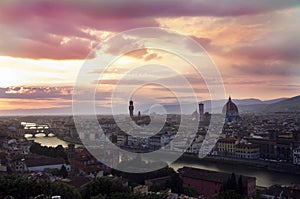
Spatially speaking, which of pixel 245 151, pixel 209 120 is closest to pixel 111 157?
pixel 245 151

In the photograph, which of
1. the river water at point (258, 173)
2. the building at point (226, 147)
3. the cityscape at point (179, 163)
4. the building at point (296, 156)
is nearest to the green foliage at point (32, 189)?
the cityscape at point (179, 163)

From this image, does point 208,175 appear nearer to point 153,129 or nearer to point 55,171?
point 55,171

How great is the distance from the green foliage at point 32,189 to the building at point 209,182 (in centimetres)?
178

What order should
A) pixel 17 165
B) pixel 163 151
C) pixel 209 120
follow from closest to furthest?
pixel 17 165 → pixel 163 151 → pixel 209 120

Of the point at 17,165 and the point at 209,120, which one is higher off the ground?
the point at 209,120

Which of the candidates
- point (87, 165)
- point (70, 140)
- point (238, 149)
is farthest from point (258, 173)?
point (70, 140)

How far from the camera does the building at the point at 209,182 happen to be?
13.5 ft

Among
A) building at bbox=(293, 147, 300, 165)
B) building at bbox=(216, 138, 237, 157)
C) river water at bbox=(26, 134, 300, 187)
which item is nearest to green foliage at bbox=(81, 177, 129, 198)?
river water at bbox=(26, 134, 300, 187)

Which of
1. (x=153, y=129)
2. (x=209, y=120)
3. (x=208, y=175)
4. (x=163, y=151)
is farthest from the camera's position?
(x=209, y=120)

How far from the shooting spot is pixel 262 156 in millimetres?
8055

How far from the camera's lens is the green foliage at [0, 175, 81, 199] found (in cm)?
266

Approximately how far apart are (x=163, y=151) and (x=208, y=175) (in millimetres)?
4118

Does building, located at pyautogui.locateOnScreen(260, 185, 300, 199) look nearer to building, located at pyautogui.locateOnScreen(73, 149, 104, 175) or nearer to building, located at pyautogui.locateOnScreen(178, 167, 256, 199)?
building, located at pyautogui.locateOnScreen(178, 167, 256, 199)

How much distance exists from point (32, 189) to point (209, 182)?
2.21 m
